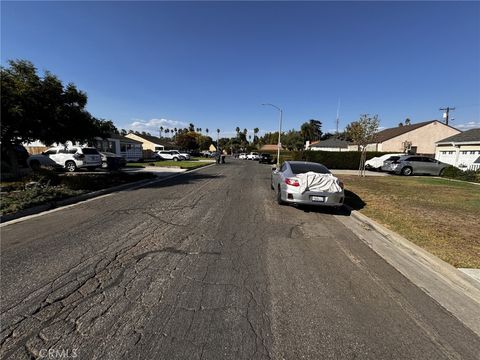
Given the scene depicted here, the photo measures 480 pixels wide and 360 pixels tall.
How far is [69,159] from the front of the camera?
19438 mm

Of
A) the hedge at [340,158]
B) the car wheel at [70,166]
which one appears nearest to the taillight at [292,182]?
the car wheel at [70,166]

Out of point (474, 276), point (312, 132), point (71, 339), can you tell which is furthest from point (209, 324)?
point (312, 132)

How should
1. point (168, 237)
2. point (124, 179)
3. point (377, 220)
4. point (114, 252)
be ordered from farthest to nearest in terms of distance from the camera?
point (124, 179), point (377, 220), point (168, 237), point (114, 252)

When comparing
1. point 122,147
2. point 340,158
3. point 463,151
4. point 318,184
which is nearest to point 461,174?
point 463,151

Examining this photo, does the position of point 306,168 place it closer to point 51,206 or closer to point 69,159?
point 51,206

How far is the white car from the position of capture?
63.0 feet

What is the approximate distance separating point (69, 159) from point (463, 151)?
109 ft

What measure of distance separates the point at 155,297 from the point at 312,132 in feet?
370

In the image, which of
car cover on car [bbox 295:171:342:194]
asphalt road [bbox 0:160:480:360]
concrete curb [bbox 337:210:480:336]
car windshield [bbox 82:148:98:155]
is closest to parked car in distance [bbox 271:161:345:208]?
car cover on car [bbox 295:171:342:194]

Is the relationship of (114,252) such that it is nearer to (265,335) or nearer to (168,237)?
(168,237)

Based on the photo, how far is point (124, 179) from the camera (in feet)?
45.7

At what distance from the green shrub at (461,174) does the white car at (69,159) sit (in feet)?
87.9

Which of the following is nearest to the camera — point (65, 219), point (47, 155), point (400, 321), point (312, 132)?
point (400, 321)

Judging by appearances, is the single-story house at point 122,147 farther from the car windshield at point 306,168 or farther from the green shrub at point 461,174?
the green shrub at point 461,174
